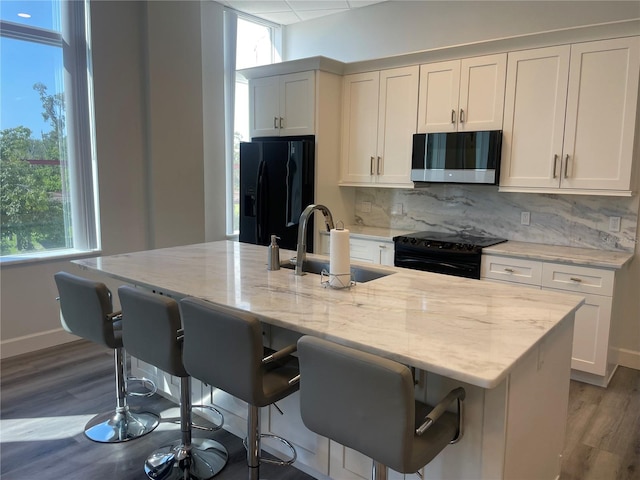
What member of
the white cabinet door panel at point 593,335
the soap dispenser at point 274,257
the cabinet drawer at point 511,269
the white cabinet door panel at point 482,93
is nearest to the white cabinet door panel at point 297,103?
the white cabinet door panel at point 482,93

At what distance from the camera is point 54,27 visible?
12.2 ft

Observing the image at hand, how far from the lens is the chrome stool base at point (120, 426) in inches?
99.5

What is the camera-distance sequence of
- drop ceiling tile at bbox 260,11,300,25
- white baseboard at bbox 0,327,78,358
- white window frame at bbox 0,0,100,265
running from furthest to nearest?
1. drop ceiling tile at bbox 260,11,300,25
2. white window frame at bbox 0,0,100,265
3. white baseboard at bbox 0,327,78,358

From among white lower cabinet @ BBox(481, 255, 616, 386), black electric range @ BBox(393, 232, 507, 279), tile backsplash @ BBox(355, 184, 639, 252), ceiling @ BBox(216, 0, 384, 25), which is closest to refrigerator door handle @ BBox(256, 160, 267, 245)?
tile backsplash @ BBox(355, 184, 639, 252)

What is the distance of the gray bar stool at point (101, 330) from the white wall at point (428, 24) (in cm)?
354

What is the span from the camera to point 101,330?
2.21 metres

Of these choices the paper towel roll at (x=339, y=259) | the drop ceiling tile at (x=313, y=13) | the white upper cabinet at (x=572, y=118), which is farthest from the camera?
the drop ceiling tile at (x=313, y=13)

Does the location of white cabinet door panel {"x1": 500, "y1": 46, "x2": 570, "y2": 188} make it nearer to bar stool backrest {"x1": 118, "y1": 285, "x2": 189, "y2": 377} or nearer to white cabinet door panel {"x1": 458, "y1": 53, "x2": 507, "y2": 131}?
white cabinet door panel {"x1": 458, "y1": 53, "x2": 507, "y2": 131}

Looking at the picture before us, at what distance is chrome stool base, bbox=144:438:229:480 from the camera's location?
2.20 meters

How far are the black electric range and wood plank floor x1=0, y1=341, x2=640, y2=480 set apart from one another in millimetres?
1089

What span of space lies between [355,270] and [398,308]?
0.77 meters

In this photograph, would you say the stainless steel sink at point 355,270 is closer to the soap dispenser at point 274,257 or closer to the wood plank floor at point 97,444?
the soap dispenser at point 274,257

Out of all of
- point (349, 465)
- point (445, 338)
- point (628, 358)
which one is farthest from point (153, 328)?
point (628, 358)

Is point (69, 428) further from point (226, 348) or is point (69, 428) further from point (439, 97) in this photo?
point (439, 97)
